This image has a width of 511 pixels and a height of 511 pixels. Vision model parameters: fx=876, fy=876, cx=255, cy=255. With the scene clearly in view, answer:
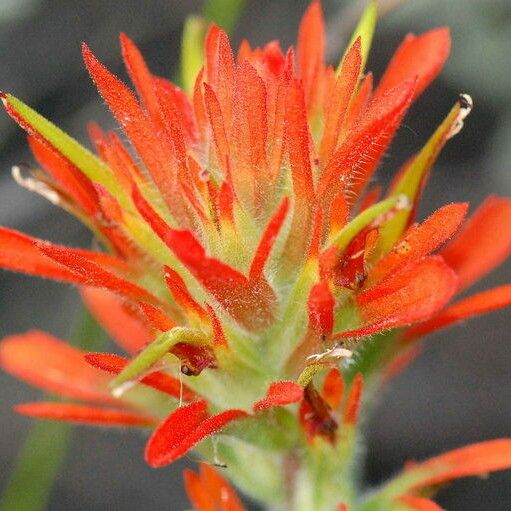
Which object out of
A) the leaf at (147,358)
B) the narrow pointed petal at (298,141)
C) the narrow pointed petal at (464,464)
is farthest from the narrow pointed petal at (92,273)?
the narrow pointed petal at (464,464)

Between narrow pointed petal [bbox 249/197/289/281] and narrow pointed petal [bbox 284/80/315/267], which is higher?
narrow pointed petal [bbox 284/80/315/267]

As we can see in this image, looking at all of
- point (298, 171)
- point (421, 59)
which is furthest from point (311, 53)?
point (298, 171)

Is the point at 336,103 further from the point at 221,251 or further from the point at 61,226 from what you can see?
the point at 61,226

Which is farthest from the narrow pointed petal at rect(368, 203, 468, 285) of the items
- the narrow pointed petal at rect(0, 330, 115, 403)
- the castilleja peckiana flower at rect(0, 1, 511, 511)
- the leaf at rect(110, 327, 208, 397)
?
the narrow pointed petal at rect(0, 330, 115, 403)

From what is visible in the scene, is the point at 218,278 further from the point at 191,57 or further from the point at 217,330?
the point at 191,57

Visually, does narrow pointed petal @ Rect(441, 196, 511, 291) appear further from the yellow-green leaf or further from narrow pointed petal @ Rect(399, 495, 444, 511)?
the yellow-green leaf

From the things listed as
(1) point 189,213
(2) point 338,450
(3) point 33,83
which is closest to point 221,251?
(1) point 189,213
